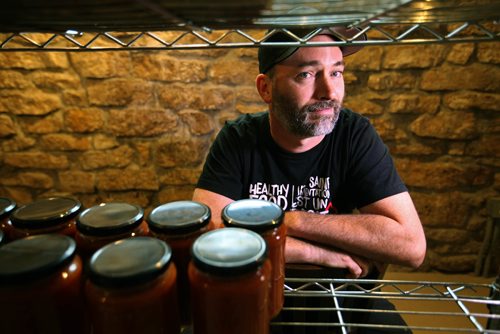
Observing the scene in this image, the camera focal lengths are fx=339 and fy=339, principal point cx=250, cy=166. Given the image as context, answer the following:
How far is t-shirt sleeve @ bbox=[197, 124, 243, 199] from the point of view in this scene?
132 cm

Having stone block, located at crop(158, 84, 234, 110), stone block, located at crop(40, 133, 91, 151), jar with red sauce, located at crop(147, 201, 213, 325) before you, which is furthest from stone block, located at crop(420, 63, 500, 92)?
stone block, located at crop(40, 133, 91, 151)

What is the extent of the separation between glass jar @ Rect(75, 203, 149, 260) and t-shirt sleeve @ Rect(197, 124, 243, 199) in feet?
2.44

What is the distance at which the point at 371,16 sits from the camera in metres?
0.56

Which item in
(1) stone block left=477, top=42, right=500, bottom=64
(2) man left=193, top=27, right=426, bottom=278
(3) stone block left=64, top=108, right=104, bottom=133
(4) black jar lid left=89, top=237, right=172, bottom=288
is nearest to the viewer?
(4) black jar lid left=89, top=237, right=172, bottom=288

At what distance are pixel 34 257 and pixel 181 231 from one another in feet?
0.65

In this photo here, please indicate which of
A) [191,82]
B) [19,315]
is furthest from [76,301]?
[191,82]

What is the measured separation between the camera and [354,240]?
1.06 meters

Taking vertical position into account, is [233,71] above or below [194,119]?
above

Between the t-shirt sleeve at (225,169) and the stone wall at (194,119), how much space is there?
0.65 m

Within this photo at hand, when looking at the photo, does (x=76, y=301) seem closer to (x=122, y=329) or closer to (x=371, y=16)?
(x=122, y=329)

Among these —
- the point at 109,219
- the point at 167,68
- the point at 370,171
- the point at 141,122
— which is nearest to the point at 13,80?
the point at 141,122

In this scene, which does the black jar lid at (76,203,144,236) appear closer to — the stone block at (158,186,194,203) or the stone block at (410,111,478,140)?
the stone block at (158,186,194,203)

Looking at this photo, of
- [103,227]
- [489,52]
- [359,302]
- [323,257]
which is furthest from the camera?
[489,52]

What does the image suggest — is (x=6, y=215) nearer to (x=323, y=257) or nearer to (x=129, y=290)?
(x=129, y=290)
